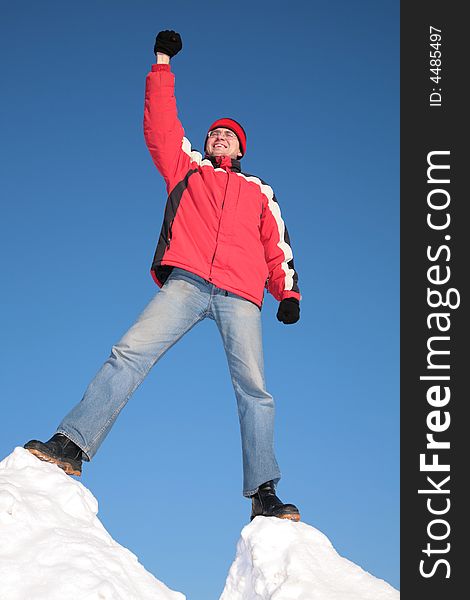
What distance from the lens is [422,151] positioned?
5258 millimetres

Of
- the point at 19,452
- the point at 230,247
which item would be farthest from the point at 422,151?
the point at 19,452

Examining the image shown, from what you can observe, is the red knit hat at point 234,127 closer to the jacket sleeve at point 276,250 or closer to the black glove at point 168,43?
the jacket sleeve at point 276,250

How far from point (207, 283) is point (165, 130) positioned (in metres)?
1.20

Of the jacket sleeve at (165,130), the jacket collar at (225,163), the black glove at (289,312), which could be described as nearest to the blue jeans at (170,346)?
the black glove at (289,312)

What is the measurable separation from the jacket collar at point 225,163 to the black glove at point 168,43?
89cm

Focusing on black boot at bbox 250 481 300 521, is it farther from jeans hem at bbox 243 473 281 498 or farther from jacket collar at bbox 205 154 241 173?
jacket collar at bbox 205 154 241 173

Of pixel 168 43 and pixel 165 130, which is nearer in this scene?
pixel 168 43

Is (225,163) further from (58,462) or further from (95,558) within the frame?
(95,558)

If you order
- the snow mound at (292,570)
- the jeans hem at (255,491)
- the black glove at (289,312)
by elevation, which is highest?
the black glove at (289,312)

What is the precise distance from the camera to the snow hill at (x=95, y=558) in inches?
115

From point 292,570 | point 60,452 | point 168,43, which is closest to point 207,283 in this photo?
point 60,452

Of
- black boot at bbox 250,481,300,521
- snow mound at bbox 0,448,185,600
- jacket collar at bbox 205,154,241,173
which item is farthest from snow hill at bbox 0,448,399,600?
jacket collar at bbox 205,154,241,173

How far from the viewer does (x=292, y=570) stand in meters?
3.38

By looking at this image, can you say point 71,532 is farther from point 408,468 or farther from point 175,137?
point 175,137
